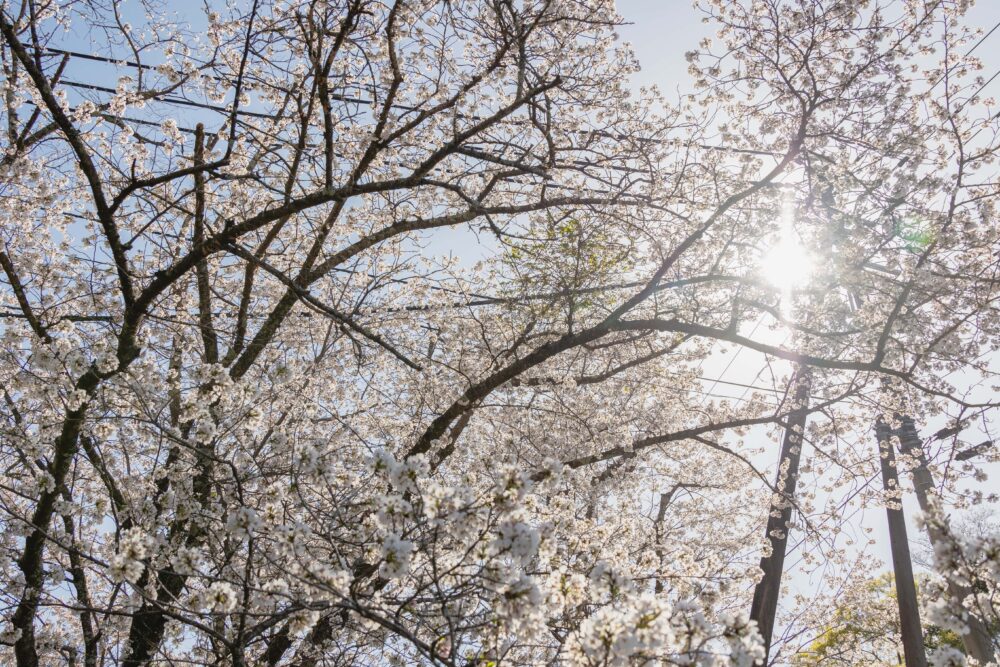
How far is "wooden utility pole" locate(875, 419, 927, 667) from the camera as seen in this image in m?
6.92

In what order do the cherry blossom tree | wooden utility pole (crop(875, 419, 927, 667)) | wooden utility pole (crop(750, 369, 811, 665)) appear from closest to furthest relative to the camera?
the cherry blossom tree, wooden utility pole (crop(750, 369, 811, 665)), wooden utility pole (crop(875, 419, 927, 667))

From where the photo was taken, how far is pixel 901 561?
7953mm

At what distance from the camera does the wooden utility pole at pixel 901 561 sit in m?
6.92

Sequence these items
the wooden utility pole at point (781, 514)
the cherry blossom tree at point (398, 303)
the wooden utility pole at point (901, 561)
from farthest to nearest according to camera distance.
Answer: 1. the wooden utility pole at point (901, 561)
2. the wooden utility pole at point (781, 514)
3. the cherry blossom tree at point (398, 303)

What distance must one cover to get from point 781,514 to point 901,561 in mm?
2358

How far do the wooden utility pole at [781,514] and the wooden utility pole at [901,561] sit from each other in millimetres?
872

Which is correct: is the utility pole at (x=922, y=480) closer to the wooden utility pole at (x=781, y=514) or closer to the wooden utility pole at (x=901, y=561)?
the wooden utility pole at (x=901, y=561)

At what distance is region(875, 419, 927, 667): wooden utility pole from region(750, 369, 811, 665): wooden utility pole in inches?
34.3

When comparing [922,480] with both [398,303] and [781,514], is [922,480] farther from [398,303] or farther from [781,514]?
[398,303]

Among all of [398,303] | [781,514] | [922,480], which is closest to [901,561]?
[922,480]

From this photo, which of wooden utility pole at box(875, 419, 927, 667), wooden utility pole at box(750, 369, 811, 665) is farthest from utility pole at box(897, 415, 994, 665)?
wooden utility pole at box(750, 369, 811, 665)

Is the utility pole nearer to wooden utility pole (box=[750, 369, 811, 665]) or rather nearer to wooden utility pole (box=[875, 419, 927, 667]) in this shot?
wooden utility pole (box=[875, 419, 927, 667])

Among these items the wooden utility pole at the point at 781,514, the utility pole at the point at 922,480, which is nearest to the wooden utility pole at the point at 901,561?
the utility pole at the point at 922,480

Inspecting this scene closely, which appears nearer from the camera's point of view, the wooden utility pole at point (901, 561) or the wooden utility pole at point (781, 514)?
the wooden utility pole at point (781, 514)
